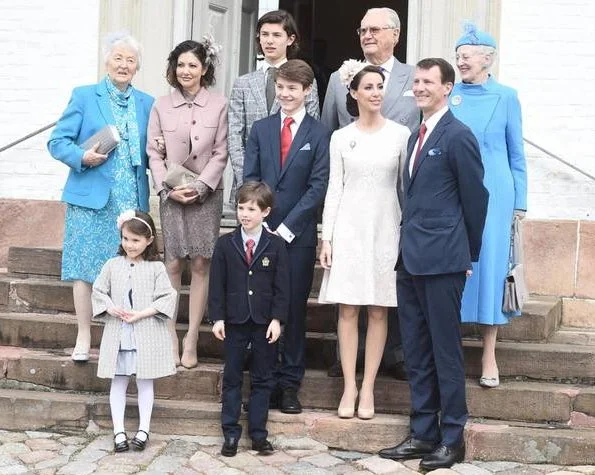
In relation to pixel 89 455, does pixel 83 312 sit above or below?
above

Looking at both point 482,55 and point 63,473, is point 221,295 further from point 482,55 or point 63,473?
point 482,55

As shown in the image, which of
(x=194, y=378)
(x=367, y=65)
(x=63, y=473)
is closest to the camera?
(x=63, y=473)

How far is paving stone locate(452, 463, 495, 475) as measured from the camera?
18.9ft

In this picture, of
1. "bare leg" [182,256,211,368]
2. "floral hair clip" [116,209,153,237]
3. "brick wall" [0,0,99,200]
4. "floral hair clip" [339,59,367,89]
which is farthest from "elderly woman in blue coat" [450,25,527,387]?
"brick wall" [0,0,99,200]

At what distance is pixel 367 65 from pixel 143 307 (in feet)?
5.32

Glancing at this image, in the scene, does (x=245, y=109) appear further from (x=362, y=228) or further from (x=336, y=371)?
(x=336, y=371)

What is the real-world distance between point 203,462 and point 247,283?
88 cm

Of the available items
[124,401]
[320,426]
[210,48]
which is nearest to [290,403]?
[320,426]

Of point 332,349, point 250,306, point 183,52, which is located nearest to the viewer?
point 250,306

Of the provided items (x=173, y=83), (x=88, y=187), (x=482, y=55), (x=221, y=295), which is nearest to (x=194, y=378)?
(x=221, y=295)

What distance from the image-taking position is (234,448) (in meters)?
5.96

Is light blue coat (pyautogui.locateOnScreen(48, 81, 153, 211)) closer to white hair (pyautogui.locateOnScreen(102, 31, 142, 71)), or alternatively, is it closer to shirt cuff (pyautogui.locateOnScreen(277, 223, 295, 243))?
white hair (pyautogui.locateOnScreen(102, 31, 142, 71))

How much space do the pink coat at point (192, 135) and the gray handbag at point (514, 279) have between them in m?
1.57

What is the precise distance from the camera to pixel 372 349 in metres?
6.14
